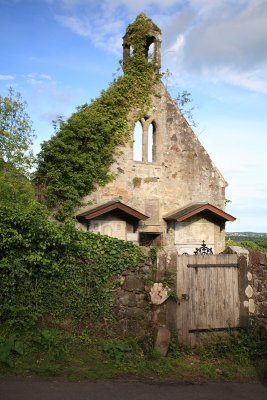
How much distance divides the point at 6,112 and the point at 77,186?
3833 millimetres

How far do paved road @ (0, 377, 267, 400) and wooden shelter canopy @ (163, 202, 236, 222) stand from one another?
1015 cm

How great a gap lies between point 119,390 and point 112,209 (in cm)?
937

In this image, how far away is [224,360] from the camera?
754 cm

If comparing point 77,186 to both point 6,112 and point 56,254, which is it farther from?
point 56,254

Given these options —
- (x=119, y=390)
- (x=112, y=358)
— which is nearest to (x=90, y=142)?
(x=112, y=358)

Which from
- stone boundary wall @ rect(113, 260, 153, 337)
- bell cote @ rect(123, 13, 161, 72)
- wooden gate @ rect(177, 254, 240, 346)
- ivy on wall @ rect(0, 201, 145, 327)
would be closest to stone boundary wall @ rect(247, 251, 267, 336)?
wooden gate @ rect(177, 254, 240, 346)

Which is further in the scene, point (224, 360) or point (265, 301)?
point (265, 301)

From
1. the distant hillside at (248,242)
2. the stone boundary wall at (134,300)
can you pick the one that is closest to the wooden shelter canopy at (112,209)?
the distant hillside at (248,242)

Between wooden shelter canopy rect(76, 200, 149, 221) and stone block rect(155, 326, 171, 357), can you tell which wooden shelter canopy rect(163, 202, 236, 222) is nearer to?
wooden shelter canopy rect(76, 200, 149, 221)

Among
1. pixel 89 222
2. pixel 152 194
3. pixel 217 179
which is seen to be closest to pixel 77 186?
pixel 89 222

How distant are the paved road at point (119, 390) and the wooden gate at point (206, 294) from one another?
A: 1823 mm

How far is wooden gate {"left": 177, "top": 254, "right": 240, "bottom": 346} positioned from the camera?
8031 mm

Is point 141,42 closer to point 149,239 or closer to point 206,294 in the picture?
point 149,239

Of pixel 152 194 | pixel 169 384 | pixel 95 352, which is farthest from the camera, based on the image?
pixel 152 194
